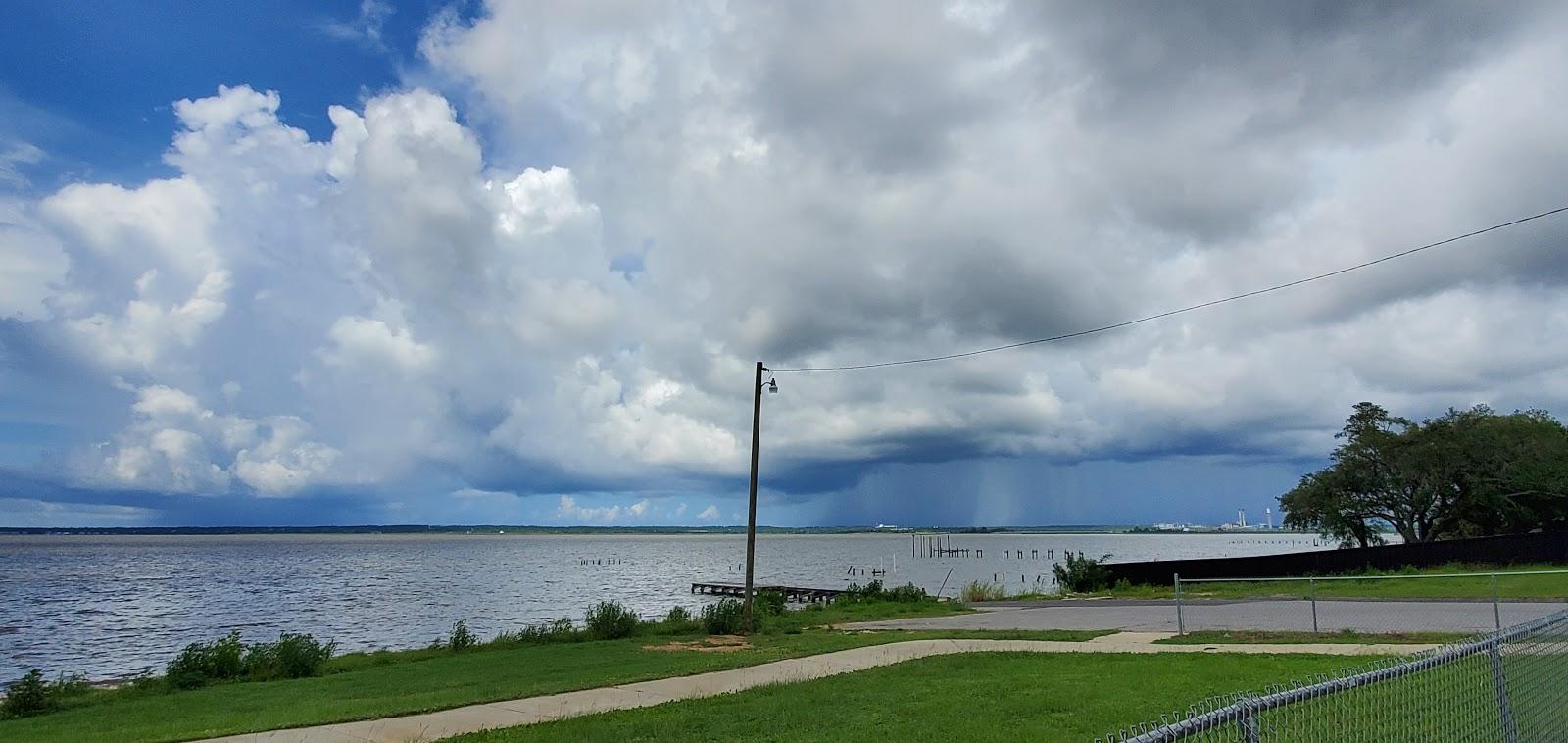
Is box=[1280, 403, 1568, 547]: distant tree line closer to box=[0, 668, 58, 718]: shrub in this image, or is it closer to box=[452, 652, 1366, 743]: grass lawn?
box=[452, 652, 1366, 743]: grass lawn

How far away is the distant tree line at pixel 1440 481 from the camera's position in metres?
50.2

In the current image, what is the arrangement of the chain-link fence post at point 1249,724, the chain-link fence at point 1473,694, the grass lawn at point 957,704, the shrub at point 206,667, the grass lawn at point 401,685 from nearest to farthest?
the chain-link fence post at point 1249,724 → the chain-link fence at point 1473,694 → the grass lawn at point 957,704 → the grass lawn at point 401,685 → the shrub at point 206,667

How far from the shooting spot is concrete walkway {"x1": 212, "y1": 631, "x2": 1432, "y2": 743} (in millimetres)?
11609

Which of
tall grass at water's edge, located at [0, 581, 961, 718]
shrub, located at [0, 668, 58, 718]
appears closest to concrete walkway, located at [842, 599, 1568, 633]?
tall grass at water's edge, located at [0, 581, 961, 718]

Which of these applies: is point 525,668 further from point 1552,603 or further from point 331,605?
point 331,605

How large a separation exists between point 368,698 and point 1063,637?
14211mm

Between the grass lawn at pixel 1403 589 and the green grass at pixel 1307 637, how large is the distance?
6870mm

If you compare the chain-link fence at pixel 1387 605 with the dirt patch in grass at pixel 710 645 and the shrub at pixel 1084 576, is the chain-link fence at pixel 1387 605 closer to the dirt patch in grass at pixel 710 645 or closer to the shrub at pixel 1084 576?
the shrub at pixel 1084 576

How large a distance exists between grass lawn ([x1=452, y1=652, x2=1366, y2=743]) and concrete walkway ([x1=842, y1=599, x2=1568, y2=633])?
6867mm

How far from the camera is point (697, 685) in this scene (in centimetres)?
1498

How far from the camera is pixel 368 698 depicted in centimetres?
1546

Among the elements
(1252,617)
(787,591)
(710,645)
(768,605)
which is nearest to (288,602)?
(787,591)

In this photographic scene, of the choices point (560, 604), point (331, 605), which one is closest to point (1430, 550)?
point (560, 604)

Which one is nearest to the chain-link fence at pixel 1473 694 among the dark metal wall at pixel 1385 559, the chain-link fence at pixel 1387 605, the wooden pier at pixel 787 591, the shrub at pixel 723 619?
the chain-link fence at pixel 1387 605
